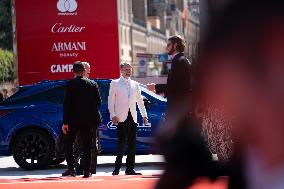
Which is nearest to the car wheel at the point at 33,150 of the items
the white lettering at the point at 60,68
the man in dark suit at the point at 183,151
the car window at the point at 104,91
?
the car window at the point at 104,91

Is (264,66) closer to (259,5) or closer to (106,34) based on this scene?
(259,5)

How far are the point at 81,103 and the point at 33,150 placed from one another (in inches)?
114

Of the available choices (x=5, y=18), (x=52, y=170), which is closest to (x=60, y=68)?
(x=52, y=170)

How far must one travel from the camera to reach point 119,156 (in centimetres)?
998

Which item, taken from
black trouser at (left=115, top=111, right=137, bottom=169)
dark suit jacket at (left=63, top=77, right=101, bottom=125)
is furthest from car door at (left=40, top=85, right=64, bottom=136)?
dark suit jacket at (left=63, top=77, right=101, bottom=125)

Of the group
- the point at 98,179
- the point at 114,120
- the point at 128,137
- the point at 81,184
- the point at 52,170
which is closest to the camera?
the point at 81,184

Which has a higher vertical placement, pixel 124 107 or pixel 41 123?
pixel 124 107

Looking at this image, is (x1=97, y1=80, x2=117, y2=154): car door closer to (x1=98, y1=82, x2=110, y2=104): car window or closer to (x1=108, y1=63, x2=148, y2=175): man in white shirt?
(x1=98, y1=82, x2=110, y2=104): car window

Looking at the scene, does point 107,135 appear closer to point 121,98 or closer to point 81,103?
point 121,98

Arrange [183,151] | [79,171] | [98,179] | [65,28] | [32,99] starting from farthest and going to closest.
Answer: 1. [65,28]
2. [32,99]
3. [79,171]
4. [98,179]
5. [183,151]

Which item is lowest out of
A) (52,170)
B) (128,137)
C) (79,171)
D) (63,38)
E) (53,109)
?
(52,170)

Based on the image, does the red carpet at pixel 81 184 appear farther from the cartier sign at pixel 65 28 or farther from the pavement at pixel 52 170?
the cartier sign at pixel 65 28

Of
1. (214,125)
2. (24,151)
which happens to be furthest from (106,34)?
(214,125)

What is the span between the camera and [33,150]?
11.7 metres
